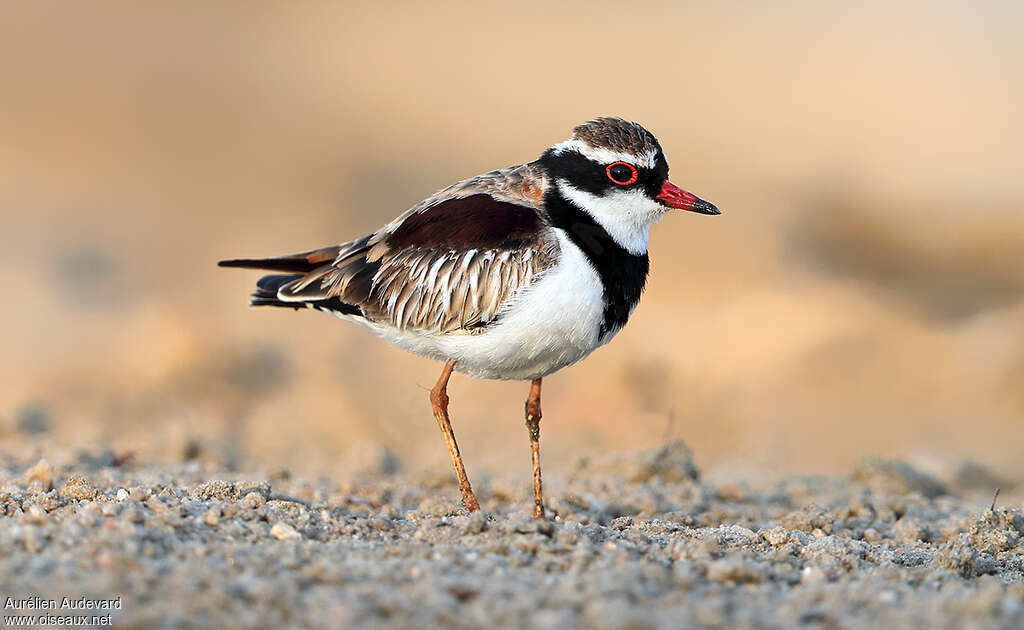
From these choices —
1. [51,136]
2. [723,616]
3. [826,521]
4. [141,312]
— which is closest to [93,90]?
[51,136]

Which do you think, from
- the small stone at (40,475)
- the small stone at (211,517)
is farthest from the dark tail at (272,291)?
the small stone at (211,517)

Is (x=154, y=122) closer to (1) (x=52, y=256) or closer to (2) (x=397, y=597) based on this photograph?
(1) (x=52, y=256)

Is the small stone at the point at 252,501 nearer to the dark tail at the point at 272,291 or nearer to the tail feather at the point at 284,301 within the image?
the tail feather at the point at 284,301

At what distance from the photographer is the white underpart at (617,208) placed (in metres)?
→ 6.27

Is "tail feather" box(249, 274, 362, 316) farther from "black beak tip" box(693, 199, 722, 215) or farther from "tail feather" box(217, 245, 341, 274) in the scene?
"black beak tip" box(693, 199, 722, 215)

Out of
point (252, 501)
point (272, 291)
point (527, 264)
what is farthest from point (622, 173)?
point (252, 501)

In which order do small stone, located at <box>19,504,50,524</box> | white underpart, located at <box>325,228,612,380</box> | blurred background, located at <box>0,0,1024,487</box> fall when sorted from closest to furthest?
small stone, located at <box>19,504,50,524</box> < white underpart, located at <box>325,228,612,380</box> < blurred background, located at <box>0,0,1024,487</box>

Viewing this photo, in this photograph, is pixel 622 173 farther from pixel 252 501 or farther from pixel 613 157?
pixel 252 501

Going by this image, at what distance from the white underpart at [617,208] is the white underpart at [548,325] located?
0.83 ft

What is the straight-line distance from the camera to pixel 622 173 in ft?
20.6

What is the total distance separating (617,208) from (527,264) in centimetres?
66

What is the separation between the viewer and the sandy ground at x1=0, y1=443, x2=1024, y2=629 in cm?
380

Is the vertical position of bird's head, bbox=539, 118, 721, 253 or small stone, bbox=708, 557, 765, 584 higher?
bird's head, bbox=539, 118, 721, 253

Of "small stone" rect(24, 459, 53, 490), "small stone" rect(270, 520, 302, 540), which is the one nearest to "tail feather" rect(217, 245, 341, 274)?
"small stone" rect(24, 459, 53, 490)
